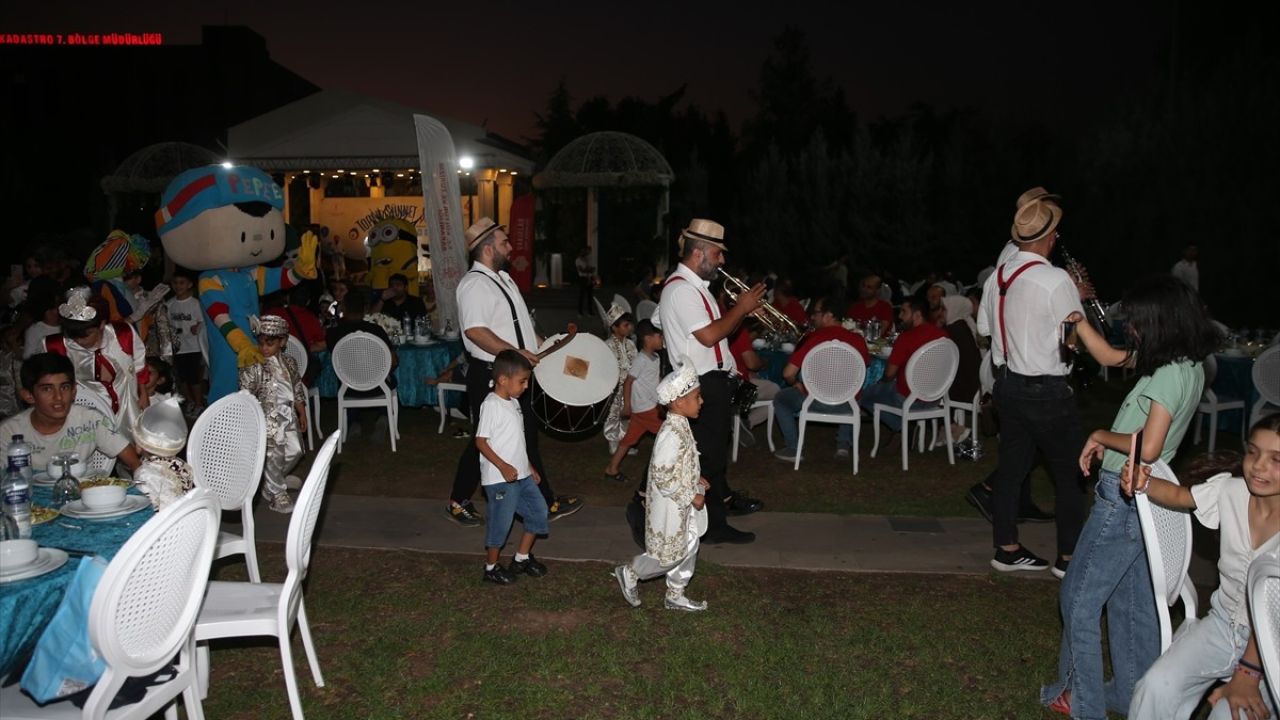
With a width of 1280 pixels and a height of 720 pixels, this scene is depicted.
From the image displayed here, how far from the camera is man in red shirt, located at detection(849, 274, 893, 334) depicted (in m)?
9.90

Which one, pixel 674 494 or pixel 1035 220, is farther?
pixel 1035 220

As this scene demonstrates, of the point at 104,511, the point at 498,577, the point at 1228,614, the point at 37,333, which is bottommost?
the point at 498,577

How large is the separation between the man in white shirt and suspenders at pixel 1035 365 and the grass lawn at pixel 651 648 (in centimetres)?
52

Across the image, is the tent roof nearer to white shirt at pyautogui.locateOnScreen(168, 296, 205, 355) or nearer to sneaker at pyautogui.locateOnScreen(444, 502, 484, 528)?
white shirt at pyautogui.locateOnScreen(168, 296, 205, 355)

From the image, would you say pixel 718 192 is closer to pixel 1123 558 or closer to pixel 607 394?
pixel 607 394

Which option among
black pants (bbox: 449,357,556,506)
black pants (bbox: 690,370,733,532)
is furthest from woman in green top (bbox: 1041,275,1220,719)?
black pants (bbox: 449,357,556,506)

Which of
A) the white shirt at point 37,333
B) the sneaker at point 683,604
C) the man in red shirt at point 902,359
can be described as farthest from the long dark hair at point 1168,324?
the white shirt at point 37,333

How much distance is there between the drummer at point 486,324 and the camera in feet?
18.7

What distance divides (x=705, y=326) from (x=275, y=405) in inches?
121

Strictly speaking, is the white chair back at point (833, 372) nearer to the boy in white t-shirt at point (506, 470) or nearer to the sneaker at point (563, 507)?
the sneaker at point (563, 507)

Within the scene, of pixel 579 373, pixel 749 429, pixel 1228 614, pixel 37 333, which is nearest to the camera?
pixel 1228 614

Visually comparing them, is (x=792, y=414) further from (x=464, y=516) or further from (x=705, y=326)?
Answer: (x=464, y=516)

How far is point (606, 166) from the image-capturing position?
838 inches

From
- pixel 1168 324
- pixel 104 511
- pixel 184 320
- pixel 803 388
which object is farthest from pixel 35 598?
pixel 184 320
